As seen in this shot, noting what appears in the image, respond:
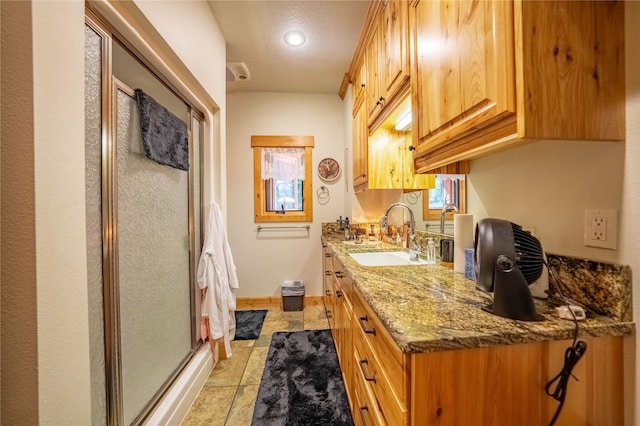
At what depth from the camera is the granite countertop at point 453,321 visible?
1.98ft

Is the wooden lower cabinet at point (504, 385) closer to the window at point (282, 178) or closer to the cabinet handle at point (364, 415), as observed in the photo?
the cabinet handle at point (364, 415)

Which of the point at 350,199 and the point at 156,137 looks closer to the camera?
the point at 156,137

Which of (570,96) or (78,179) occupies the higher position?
(570,96)

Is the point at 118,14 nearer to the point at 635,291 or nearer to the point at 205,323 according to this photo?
the point at 205,323

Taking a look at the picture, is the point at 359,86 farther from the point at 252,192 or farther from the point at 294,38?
the point at 252,192

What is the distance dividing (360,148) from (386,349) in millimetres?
1906

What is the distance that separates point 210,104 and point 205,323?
174cm

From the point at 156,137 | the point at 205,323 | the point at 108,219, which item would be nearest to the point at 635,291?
the point at 108,219

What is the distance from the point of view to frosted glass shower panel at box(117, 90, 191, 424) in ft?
3.79

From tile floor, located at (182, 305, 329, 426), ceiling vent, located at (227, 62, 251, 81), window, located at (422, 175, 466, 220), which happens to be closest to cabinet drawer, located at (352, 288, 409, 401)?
window, located at (422, 175, 466, 220)

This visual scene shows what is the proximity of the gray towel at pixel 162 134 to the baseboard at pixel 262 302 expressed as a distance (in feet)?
6.64

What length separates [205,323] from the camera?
1847 mm

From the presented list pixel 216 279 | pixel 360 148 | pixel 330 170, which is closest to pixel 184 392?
pixel 216 279

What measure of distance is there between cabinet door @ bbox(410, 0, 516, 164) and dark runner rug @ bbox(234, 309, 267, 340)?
2.25m
